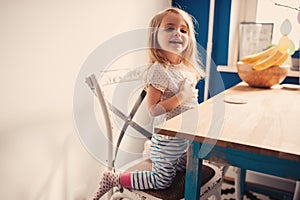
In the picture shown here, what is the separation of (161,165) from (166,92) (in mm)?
260

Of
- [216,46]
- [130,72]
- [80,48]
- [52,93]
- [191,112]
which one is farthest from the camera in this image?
[216,46]

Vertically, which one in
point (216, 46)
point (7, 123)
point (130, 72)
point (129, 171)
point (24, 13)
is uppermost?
point (24, 13)

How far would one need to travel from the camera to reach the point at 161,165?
41.1 inches

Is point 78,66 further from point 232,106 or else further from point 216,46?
point 216,46

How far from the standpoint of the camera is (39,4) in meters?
1.13

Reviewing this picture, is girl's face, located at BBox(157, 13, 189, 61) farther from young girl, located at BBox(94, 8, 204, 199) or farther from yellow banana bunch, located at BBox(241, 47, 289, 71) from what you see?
yellow banana bunch, located at BBox(241, 47, 289, 71)

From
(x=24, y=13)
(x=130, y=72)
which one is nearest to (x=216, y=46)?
(x=130, y=72)

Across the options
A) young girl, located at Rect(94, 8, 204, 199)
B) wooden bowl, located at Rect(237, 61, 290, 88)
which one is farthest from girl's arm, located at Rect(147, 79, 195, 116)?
wooden bowl, located at Rect(237, 61, 290, 88)

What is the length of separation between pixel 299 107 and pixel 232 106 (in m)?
0.26

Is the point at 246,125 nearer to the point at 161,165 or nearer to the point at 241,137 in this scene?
the point at 241,137

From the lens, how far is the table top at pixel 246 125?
739 millimetres

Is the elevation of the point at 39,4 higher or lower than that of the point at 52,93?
higher

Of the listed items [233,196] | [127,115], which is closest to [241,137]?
[127,115]

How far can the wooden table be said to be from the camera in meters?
0.72
